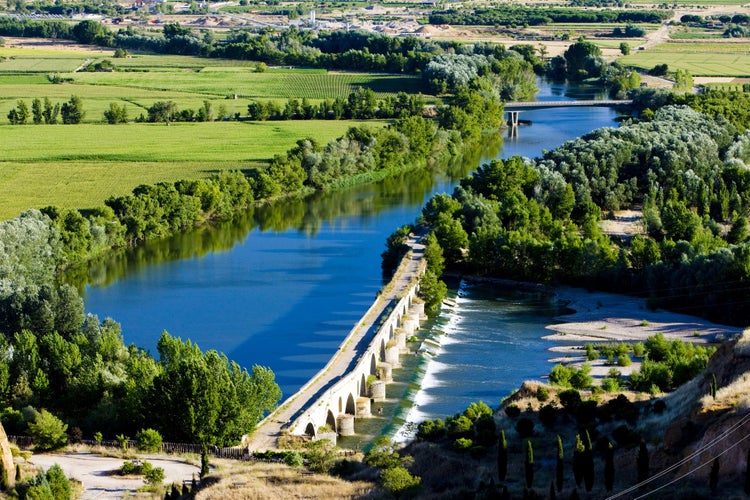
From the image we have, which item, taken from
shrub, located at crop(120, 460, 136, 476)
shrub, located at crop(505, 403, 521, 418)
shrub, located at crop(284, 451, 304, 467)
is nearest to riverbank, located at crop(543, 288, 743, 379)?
shrub, located at crop(505, 403, 521, 418)

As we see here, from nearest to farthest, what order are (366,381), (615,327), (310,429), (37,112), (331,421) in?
(310,429) → (331,421) → (366,381) → (615,327) → (37,112)

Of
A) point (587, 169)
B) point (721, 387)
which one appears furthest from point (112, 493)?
point (587, 169)

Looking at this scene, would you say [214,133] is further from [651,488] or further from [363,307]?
[651,488]

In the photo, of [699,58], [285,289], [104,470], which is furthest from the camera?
[699,58]

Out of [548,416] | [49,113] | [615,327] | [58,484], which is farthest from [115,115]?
[58,484]

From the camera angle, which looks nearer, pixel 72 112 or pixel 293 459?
pixel 293 459

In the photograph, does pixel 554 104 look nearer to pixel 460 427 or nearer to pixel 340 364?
pixel 340 364
